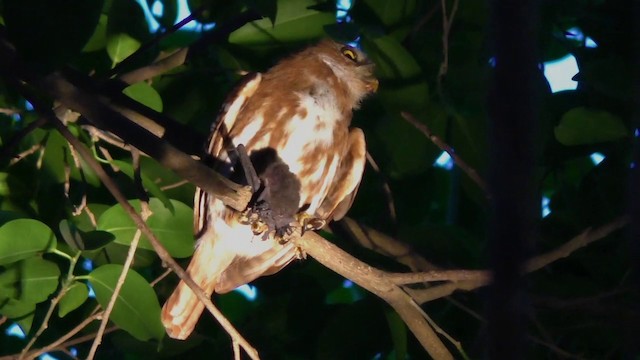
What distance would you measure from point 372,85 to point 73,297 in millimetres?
1656

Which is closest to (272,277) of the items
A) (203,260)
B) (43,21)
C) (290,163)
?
(203,260)

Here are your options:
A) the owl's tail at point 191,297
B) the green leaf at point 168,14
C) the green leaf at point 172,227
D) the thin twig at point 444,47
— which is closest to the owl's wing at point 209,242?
the owl's tail at point 191,297

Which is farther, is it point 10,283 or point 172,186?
point 172,186

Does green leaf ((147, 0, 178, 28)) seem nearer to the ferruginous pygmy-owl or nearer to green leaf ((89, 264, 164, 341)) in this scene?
the ferruginous pygmy-owl

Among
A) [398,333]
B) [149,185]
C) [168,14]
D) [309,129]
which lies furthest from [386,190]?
[168,14]

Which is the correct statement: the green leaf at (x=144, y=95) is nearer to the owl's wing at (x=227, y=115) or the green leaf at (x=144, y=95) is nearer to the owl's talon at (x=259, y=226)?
the owl's wing at (x=227, y=115)

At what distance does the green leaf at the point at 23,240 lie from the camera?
2.66 meters

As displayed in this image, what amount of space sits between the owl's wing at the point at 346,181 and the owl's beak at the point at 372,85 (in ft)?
0.69

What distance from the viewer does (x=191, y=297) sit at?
360 cm

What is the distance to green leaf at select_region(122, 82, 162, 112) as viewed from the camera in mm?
3340

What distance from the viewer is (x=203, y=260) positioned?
393 centimetres

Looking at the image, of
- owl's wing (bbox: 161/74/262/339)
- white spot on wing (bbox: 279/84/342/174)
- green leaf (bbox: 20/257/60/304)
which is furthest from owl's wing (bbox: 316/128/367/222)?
green leaf (bbox: 20/257/60/304)

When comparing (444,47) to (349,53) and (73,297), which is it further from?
(73,297)

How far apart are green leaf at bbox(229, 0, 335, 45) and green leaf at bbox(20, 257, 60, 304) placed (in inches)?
46.5
